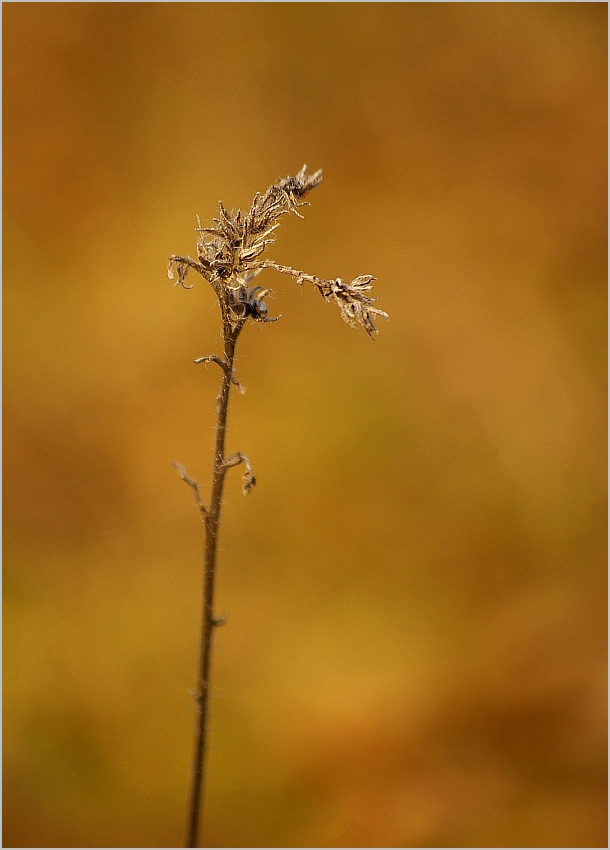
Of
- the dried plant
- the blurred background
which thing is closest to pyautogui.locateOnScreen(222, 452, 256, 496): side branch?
the dried plant

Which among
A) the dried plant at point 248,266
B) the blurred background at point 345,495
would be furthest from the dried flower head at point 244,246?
the blurred background at point 345,495

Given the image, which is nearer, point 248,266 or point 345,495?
point 248,266

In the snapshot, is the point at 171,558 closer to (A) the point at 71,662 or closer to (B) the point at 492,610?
(A) the point at 71,662

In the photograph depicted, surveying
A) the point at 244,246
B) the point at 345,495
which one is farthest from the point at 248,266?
the point at 345,495

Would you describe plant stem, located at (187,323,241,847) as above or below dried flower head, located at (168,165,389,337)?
below

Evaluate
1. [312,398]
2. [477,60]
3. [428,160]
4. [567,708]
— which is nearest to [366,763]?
[567,708]

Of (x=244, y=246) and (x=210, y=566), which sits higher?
(x=244, y=246)

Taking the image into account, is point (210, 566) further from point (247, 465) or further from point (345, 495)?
point (345, 495)

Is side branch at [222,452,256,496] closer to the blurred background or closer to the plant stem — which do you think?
the plant stem
